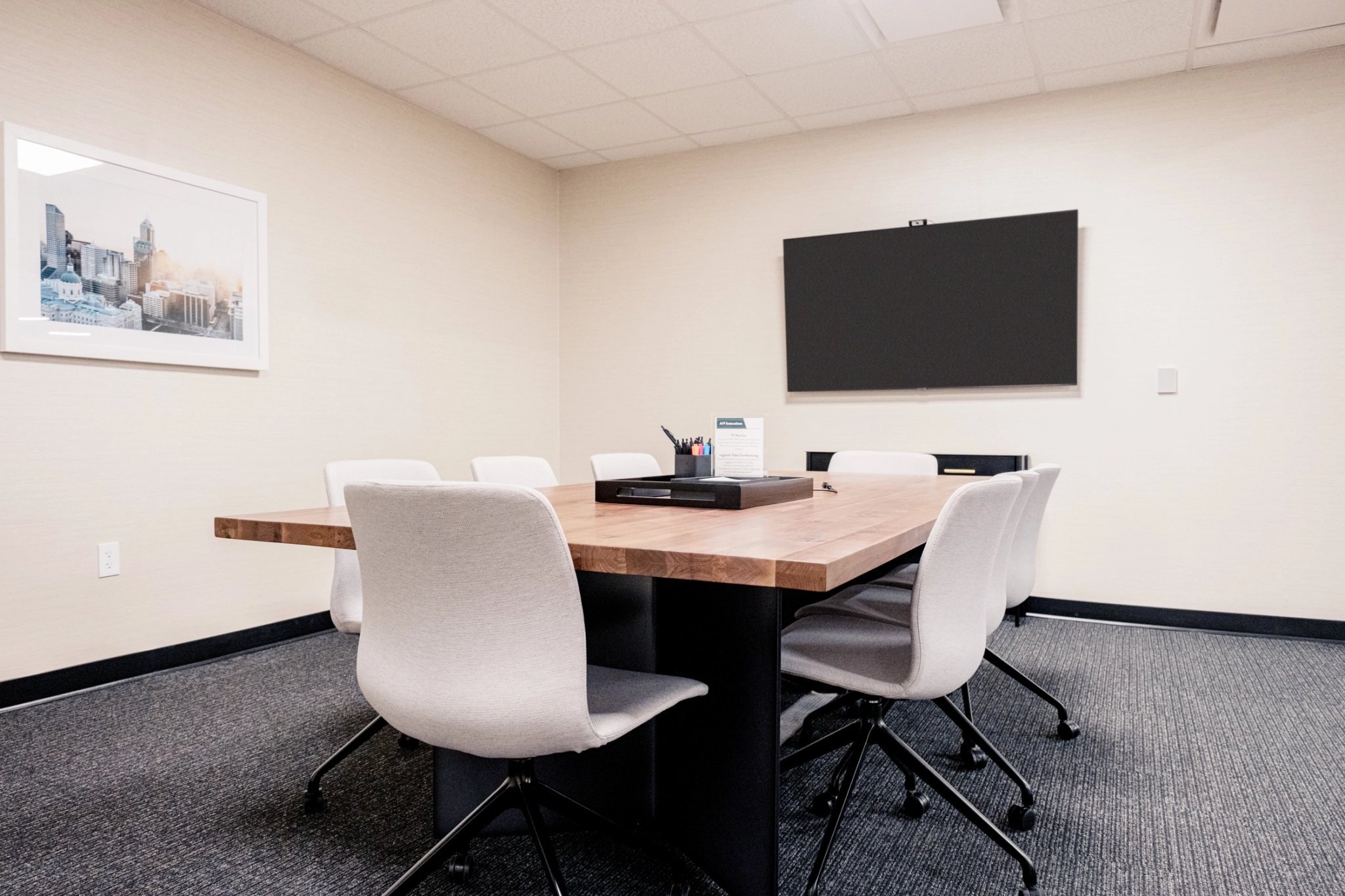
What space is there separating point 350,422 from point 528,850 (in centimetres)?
280

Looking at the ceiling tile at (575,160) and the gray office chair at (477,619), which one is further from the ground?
the ceiling tile at (575,160)

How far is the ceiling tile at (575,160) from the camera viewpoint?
210 inches

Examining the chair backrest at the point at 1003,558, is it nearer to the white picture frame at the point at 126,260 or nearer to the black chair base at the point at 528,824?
the black chair base at the point at 528,824

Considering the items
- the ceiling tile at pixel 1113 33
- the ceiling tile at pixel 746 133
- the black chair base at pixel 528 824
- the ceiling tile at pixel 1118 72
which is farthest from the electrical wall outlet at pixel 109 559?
the ceiling tile at pixel 1118 72

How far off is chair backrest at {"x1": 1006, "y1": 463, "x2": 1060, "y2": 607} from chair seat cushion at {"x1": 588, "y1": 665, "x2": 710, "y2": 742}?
121 cm

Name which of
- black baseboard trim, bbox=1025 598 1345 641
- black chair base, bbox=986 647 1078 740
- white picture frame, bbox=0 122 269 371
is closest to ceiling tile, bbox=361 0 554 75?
white picture frame, bbox=0 122 269 371

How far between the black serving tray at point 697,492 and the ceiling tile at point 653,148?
131 inches

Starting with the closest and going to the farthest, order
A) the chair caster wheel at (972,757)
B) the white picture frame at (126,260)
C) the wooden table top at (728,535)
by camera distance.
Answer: the wooden table top at (728,535)
the chair caster wheel at (972,757)
the white picture frame at (126,260)

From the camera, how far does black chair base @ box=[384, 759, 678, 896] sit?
1517 mm

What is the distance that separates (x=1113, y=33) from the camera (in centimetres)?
363

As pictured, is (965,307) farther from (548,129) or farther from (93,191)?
(93,191)

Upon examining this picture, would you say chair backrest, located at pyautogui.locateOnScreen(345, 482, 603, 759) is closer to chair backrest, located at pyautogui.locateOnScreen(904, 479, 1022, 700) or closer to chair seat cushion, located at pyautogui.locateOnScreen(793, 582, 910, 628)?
chair backrest, located at pyautogui.locateOnScreen(904, 479, 1022, 700)

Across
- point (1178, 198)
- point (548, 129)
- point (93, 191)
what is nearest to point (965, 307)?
point (1178, 198)

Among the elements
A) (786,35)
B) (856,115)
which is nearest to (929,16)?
(786,35)
